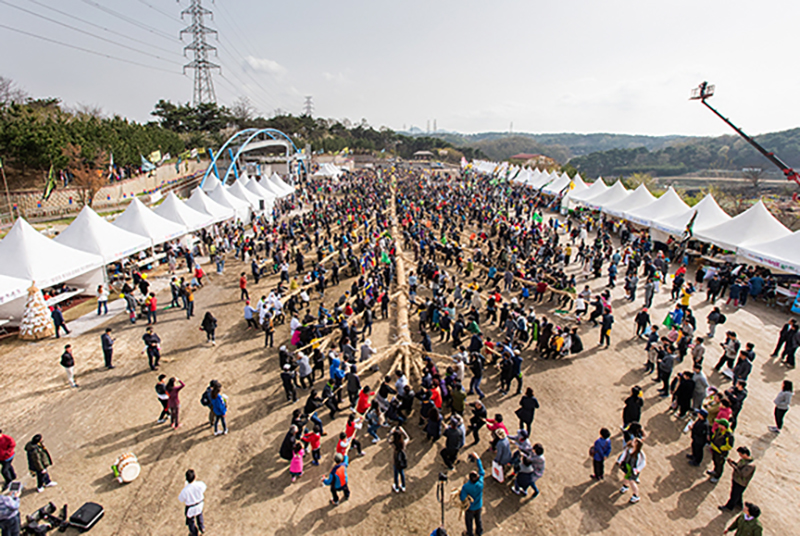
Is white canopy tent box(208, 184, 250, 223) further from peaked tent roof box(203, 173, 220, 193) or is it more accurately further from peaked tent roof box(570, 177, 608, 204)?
peaked tent roof box(570, 177, 608, 204)

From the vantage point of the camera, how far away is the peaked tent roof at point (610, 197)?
28703mm

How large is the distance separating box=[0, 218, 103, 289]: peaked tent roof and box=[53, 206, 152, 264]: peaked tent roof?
3.52 feet

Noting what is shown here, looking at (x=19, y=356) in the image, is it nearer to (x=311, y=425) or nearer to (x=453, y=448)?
(x=311, y=425)

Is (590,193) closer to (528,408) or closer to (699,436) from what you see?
(699,436)

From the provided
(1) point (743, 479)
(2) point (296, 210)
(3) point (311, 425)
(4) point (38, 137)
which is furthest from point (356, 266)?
(4) point (38, 137)

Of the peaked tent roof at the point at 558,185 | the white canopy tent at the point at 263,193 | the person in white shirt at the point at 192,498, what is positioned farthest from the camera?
the peaked tent roof at the point at 558,185

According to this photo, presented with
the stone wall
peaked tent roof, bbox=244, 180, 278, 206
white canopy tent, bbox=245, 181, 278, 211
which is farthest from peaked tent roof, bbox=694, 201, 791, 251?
the stone wall

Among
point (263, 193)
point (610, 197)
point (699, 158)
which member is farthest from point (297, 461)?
point (699, 158)

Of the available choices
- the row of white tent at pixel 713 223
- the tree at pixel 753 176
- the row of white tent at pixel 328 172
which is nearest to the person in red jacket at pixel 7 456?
the row of white tent at pixel 713 223

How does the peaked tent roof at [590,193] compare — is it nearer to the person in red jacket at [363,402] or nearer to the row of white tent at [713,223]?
the row of white tent at [713,223]

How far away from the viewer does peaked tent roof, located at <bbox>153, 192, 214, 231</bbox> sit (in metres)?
21.6

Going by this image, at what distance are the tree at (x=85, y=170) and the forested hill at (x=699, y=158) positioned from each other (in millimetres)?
132354

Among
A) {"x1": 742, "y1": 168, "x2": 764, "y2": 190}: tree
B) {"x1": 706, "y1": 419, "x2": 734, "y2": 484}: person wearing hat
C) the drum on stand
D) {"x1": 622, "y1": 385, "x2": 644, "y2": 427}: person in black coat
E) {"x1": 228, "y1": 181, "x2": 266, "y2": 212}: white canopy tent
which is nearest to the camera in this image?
{"x1": 706, "y1": 419, "x2": 734, "y2": 484}: person wearing hat

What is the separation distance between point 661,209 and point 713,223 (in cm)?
373
